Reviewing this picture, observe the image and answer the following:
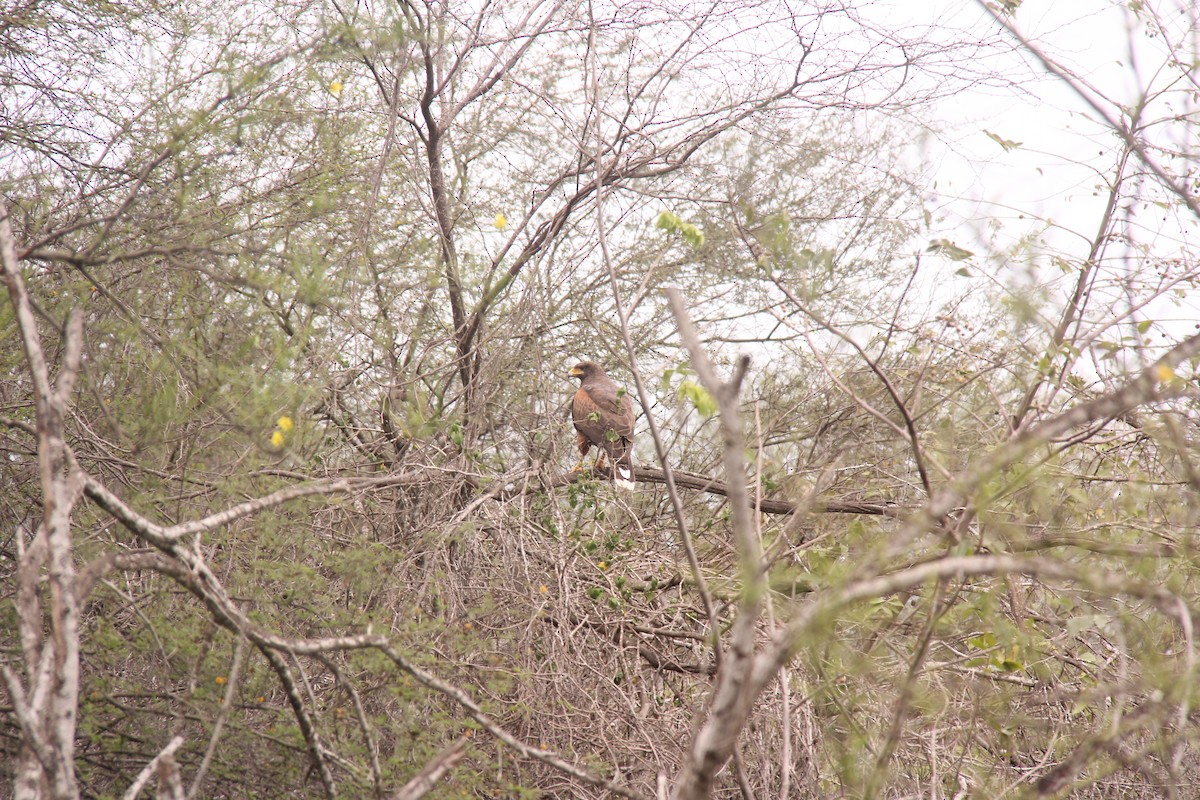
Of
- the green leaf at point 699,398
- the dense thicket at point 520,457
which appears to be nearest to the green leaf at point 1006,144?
the dense thicket at point 520,457

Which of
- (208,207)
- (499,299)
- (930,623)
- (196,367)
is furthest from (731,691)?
(499,299)

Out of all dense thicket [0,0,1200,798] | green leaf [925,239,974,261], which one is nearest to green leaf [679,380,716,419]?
dense thicket [0,0,1200,798]

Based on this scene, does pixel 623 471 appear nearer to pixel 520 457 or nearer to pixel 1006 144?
pixel 520 457

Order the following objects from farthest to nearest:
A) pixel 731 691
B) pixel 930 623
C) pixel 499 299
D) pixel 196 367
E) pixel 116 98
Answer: pixel 499 299 < pixel 116 98 < pixel 196 367 < pixel 930 623 < pixel 731 691

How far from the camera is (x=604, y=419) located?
16.9 feet

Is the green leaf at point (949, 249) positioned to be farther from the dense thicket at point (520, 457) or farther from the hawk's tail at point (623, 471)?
the hawk's tail at point (623, 471)

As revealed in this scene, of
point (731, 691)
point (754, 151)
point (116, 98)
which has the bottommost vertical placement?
point (731, 691)

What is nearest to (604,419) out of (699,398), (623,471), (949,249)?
(623,471)

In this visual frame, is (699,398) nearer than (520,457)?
Yes

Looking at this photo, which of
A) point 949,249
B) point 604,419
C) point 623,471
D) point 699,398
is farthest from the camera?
point 604,419

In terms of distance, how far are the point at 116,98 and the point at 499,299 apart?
6.63ft

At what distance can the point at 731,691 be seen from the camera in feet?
4.97

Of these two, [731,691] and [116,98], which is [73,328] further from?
[116,98]

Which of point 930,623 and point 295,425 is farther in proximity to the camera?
point 295,425
